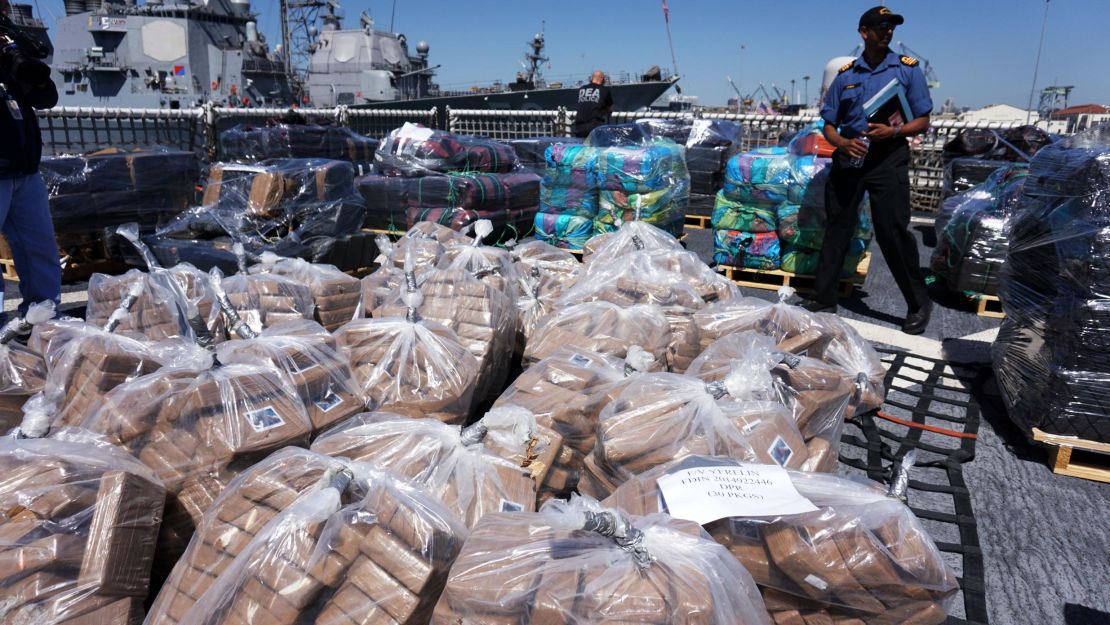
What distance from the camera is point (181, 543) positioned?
1.86 metres

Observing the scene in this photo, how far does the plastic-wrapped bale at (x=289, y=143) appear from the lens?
21.4 ft

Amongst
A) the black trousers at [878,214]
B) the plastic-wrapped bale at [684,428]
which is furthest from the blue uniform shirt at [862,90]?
the plastic-wrapped bale at [684,428]

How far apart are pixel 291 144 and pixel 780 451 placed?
625 cm

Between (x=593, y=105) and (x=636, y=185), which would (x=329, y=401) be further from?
(x=593, y=105)

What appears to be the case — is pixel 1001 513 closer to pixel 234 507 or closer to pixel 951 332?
pixel 951 332

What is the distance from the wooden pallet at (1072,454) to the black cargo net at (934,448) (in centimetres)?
28

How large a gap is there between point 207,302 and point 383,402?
120 centimetres

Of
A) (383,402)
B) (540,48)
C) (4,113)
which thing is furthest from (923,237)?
(540,48)

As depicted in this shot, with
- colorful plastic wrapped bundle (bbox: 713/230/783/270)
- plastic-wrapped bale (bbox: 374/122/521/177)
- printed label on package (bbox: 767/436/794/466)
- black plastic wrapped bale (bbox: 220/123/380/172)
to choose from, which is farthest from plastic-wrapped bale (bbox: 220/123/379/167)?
printed label on package (bbox: 767/436/794/466)

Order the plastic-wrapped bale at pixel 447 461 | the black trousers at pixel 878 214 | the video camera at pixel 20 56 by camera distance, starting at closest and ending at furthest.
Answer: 1. the plastic-wrapped bale at pixel 447 461
2. the video camera at pixel 20 56
3. the black trousers at pixel 878 214

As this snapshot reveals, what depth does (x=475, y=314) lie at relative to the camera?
117 inches

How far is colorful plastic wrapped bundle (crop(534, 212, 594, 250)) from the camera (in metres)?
5.87

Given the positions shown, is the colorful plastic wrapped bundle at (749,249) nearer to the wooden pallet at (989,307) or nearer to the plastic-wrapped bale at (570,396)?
the wooden pallet at (989,307)

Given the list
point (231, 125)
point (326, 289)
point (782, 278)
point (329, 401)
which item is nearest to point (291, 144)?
point (231, 125)
